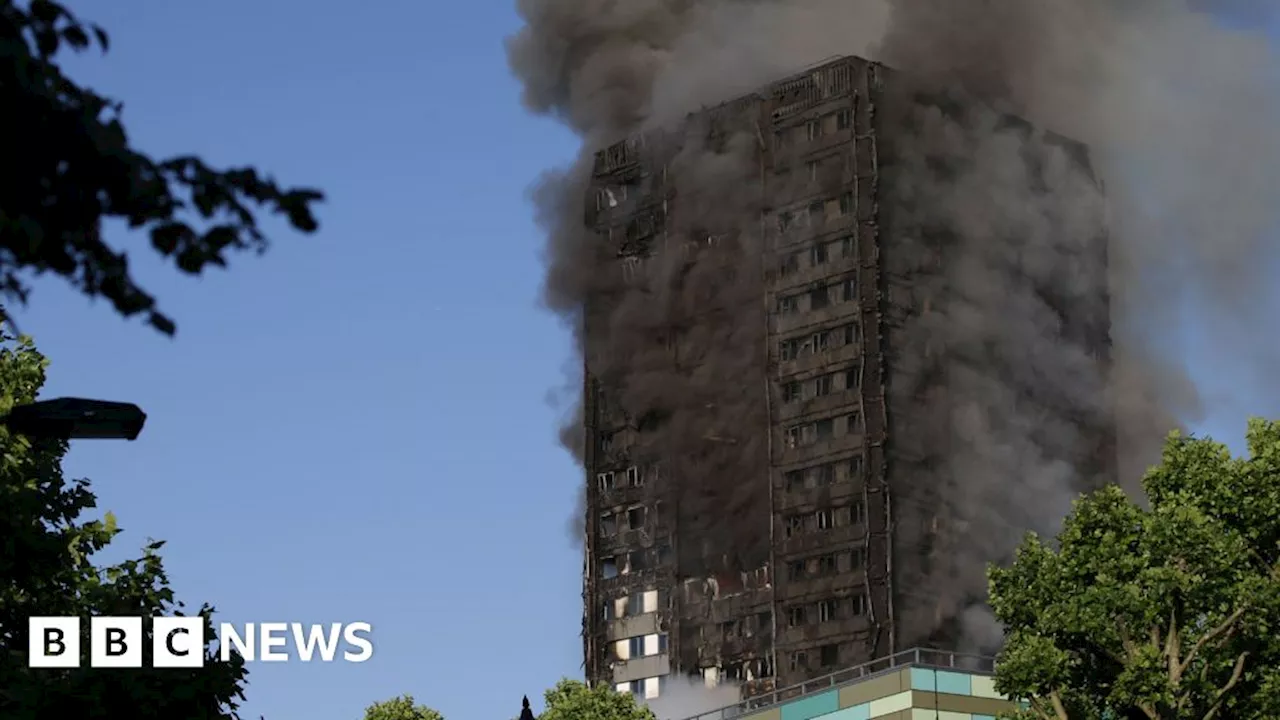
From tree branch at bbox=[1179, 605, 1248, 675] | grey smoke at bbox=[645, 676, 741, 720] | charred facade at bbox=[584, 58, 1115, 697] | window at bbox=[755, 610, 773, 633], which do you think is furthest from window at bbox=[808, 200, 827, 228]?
tree branch at bbox=[1179, 605, 1248, 675]

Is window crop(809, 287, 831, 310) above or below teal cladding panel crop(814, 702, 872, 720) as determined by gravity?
above

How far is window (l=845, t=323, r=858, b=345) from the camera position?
18662cm

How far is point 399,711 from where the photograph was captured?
110500mm

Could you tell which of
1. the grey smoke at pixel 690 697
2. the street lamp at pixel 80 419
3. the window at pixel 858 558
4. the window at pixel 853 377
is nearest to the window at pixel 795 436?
the window at pixel 853 377

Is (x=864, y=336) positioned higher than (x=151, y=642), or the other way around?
(x=864, y=336)

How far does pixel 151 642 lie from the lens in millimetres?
46906

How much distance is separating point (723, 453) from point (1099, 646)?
131 metres

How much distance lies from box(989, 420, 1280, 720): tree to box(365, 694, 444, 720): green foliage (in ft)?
156

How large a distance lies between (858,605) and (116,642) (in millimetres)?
138907

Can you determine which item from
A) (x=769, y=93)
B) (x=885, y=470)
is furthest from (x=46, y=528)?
(x=769, y=93)

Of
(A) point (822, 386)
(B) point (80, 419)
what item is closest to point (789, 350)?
(A) point (822, 386)

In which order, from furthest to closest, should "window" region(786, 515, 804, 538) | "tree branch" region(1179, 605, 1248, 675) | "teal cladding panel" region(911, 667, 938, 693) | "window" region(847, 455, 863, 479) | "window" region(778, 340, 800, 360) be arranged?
"window" region(778, 340, 800, 360)
"window" region(786, 515, 804, 538)
"window" region(847, 455, 863, 479)
"teal cladding panel" region(911, 667, 938, 693)
"tree branch" region(1179, 605, 1248, 675)

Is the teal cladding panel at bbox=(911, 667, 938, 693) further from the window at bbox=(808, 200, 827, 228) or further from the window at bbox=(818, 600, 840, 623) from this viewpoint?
the window at bbox=(808, 200, 827, 228)

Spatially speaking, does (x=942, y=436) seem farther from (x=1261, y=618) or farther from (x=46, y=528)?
(x=46, y=528)
